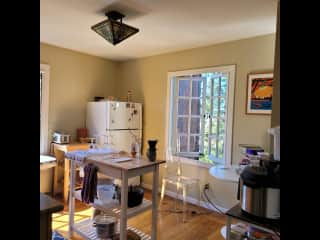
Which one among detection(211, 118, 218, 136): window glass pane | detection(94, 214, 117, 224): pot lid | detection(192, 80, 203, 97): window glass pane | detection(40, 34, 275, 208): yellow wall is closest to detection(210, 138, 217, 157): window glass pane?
detection(211, 118, 218, 136): window glass pane

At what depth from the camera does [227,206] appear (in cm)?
321

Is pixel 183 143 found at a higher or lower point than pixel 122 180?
higher

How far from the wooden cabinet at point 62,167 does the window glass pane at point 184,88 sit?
5.74 ft

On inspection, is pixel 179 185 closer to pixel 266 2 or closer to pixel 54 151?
pixel 54 151

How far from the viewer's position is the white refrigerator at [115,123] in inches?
147

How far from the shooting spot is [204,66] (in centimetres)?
344

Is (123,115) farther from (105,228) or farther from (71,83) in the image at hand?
(105,228)

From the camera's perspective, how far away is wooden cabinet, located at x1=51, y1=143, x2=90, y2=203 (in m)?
3.49

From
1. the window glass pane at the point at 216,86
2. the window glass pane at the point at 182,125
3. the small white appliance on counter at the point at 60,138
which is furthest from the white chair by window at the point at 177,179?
the small white appliance on counter at the point at 60,138

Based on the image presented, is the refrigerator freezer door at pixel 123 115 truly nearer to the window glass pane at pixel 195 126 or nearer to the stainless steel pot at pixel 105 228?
the window glass pane at pixel 195 126

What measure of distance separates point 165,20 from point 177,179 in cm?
220

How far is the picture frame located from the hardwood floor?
4.97 ft

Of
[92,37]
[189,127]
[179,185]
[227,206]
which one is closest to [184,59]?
[189,127]

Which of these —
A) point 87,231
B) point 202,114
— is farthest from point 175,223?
point 202,114
